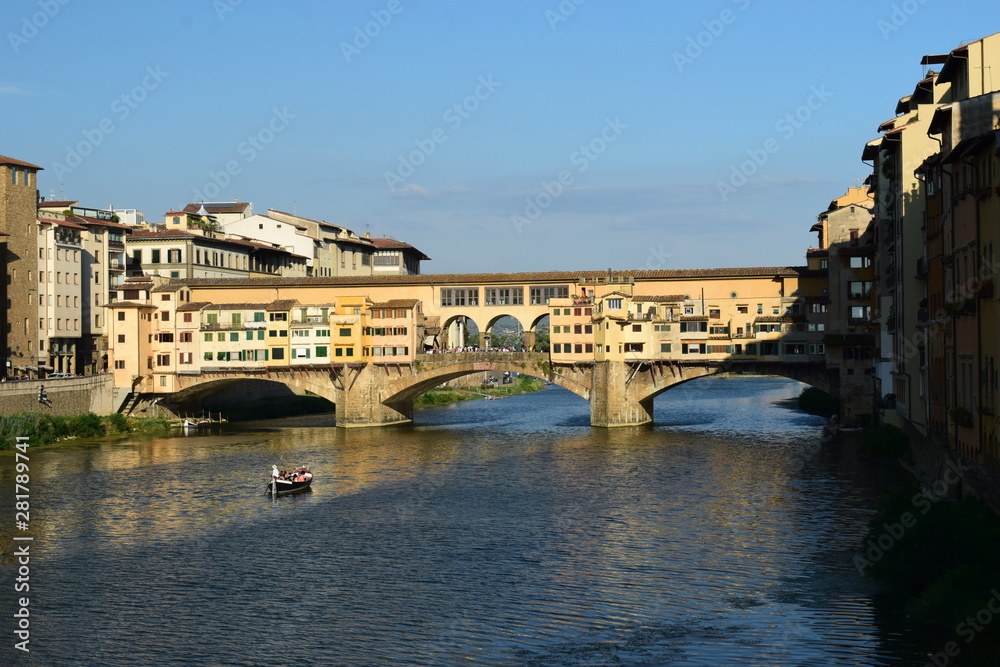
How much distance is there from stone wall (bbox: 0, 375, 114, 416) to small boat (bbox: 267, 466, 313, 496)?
27647 millimetres

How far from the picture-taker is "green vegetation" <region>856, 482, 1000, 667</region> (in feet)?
91.0

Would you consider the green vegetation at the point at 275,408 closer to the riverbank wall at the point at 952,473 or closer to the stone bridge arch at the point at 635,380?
the stone bridge arch at the point at 635,380

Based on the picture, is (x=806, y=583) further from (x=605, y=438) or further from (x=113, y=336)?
(x=113, y=336)

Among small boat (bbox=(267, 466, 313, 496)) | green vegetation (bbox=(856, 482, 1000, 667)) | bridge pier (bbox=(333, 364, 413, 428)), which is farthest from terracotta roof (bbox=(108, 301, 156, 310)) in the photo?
green vegetation (bbox=(856, 482, 1000, 667))

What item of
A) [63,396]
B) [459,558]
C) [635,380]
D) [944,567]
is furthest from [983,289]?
[63,396]

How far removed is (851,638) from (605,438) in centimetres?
4695

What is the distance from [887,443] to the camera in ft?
209

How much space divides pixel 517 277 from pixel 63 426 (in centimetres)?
3459

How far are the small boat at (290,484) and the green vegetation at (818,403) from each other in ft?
174

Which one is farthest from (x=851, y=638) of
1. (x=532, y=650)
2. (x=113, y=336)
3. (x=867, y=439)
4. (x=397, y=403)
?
(x=113, y=336)

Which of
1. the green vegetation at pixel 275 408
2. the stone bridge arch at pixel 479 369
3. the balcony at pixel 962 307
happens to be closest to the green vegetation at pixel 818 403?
the stone bridge arch at pixel 479 369

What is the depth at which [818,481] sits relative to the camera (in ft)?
187

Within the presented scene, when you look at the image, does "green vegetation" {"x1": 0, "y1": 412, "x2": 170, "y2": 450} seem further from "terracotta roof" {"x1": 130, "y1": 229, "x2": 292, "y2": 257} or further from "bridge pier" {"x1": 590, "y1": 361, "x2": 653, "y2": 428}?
"bridge pier" {"x1": 590, "y1": 361, "x2": 653, "y2": 428}

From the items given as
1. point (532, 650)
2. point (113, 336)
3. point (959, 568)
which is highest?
point (113, 336)
